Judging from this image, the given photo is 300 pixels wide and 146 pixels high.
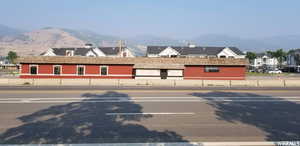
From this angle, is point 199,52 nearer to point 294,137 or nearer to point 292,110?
point 292,110

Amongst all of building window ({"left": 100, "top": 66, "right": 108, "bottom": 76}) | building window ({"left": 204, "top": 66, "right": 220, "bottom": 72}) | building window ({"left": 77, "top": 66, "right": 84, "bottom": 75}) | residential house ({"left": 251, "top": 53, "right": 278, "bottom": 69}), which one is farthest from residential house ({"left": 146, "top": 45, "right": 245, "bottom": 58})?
residential house ({"left": 251, "top": 53, "right": 278, "bottom": 69})

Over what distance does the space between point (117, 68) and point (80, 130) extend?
85.1 feet

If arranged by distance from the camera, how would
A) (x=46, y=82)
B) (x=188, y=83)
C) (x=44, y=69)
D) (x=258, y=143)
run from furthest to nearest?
1. (x=44, y=69)
2. (x=188, y=83)
3. (x=46, y=82)
4. (x=258, y=143)

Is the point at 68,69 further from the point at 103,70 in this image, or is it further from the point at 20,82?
the point at 20,82

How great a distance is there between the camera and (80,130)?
805 centimetres

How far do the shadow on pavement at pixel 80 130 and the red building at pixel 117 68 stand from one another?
2296cm

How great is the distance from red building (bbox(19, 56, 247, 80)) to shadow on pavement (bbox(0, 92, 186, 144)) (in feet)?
75.3

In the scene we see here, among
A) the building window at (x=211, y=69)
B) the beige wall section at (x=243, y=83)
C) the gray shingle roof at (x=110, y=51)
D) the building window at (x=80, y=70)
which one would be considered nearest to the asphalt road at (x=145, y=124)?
the beige wall section at (x=243, y=83)

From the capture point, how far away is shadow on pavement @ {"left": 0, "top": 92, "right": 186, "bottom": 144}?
7.09 m

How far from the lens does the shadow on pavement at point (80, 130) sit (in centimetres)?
709

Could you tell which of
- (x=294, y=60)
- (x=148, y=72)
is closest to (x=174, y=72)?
(x=148, y=72)

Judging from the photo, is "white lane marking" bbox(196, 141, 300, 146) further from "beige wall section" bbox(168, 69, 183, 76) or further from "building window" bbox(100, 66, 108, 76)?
"building window" bbox(100, 66, 108, 76)

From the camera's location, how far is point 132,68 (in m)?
34.1

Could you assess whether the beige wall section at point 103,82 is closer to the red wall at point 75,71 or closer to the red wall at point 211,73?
the red wall at point 75,71
